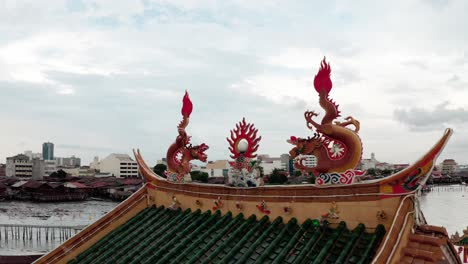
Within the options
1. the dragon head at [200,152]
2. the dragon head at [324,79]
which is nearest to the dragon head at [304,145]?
the dragon head at [324,79]

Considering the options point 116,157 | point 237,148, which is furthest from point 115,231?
point 116,157

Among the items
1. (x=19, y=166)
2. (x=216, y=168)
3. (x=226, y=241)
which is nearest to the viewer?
(x=226, y=241)

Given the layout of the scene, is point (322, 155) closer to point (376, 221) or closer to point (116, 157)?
point (376, 221)

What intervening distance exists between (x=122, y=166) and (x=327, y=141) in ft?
484

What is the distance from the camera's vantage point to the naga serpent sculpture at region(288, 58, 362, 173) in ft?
22.7

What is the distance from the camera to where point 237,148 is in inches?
347

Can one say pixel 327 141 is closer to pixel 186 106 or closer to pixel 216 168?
pixel 186 106

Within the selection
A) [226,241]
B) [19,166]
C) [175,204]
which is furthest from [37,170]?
[226,241]

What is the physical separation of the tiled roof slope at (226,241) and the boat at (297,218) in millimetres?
20

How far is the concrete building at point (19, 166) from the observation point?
13575 centimetres

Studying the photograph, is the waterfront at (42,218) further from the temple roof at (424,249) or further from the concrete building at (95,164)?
the concrete building at (95,164)

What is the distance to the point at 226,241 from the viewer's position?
779cm

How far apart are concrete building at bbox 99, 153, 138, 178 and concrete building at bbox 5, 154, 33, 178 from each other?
93.6 ft

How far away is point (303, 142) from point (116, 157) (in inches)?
5926
